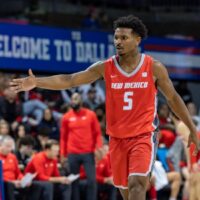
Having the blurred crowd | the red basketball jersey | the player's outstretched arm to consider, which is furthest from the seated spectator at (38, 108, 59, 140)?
the red basketball jersey

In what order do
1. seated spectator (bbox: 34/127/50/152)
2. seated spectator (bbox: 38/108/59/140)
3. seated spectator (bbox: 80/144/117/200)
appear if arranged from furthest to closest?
seated spectator (bbox: 38/108/59/140), seated spectator (bbox: 34/127/50/152), seated spectator (bbox: 80/144/117/200)

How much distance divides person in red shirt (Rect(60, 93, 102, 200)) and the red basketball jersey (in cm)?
580

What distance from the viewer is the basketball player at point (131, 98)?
24.3 ft

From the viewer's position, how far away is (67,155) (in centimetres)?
1343

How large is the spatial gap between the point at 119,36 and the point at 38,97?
8.07m

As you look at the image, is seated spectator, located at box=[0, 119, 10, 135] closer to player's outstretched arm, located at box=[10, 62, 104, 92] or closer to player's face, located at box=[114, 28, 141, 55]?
player's outstretched arm, located at box=[10, 62, 104, 92]

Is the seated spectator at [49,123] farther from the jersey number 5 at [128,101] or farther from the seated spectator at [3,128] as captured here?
the jersey number 5 at [128,101]

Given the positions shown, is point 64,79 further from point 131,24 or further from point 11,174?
point 11,174

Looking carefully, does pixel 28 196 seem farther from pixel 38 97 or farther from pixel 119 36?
pixel 119 36

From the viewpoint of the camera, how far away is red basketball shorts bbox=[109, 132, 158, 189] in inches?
289

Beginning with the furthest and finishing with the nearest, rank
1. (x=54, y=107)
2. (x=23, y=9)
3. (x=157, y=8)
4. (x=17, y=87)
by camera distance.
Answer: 1. (x=157, y=8)
2. (x=23, y=9)
3. (x=54, y=107)
4. (x=17, y=87)

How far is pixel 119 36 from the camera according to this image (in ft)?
24.4

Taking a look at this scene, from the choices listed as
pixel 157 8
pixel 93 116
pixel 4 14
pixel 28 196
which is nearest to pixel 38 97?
pixel 93 116

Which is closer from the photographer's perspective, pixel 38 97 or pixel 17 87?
pixel 17 87
